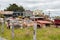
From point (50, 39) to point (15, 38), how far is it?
5.94ft

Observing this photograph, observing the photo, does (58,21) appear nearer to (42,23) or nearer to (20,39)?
(42,23)

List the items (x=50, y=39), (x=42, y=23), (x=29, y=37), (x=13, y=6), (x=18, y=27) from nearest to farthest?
1. (x=50, y=39)
2. (x=29, y=37)
3. (x=18, y=27)
4. (x=42, y=23)
5. (x=13, y=6)

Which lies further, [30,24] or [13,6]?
[13,6]

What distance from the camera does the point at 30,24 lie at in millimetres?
21531

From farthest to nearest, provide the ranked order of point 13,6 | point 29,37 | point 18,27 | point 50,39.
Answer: point 13,6 < point 18,27 < point 29,37 < point 50,39

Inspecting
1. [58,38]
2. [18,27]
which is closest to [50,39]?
[58,38]

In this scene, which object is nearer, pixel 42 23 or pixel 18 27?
pixel 18 27

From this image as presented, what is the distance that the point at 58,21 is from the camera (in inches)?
944

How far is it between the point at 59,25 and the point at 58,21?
419mm

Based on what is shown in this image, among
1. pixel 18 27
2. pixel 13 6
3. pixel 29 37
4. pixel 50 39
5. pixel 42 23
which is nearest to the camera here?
pixel 50 39

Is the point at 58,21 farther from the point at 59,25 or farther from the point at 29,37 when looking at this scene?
the point at 29,37

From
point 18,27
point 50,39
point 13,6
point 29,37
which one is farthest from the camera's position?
point 13,6

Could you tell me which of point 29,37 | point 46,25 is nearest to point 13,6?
point 46,25

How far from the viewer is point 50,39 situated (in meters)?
11.8
